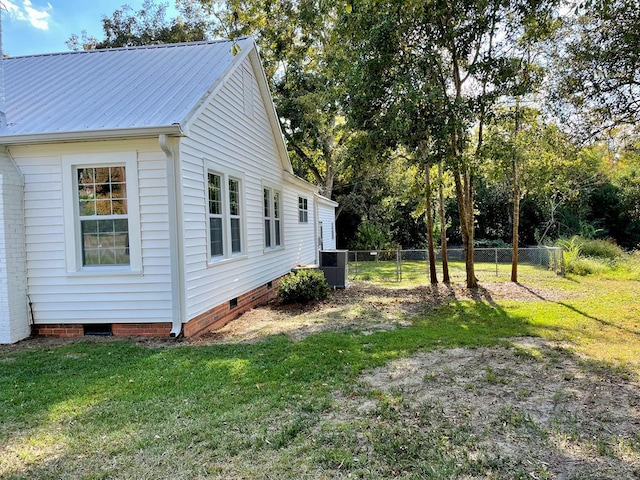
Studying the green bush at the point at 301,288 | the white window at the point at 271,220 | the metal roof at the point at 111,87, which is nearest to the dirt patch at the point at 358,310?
the green bush at the point at 301,288

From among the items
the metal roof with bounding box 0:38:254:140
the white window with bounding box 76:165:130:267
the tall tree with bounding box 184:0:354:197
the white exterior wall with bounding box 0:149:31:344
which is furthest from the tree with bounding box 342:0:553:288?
the tall tree with bounding box 184:0:354:197

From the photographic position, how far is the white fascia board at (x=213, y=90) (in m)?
6.38

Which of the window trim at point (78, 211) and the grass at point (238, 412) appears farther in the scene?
the window trim at point (78, 211)

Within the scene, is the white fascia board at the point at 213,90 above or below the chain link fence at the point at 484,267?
above

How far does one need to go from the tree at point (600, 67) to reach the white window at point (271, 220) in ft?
23.3

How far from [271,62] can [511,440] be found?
20.6 meters

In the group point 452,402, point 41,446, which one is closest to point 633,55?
Result: point 452,402

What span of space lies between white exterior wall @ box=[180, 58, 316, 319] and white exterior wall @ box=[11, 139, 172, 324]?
430 mm

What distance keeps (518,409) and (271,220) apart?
854 centimetres

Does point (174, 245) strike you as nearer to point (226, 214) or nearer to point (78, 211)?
point (78, 211)

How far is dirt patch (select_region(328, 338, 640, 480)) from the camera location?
293 cm

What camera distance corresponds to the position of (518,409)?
12.3 feet

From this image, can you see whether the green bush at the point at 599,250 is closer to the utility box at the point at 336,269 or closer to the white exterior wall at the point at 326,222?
the utility box at the point at 336,269

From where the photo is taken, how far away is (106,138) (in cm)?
620
